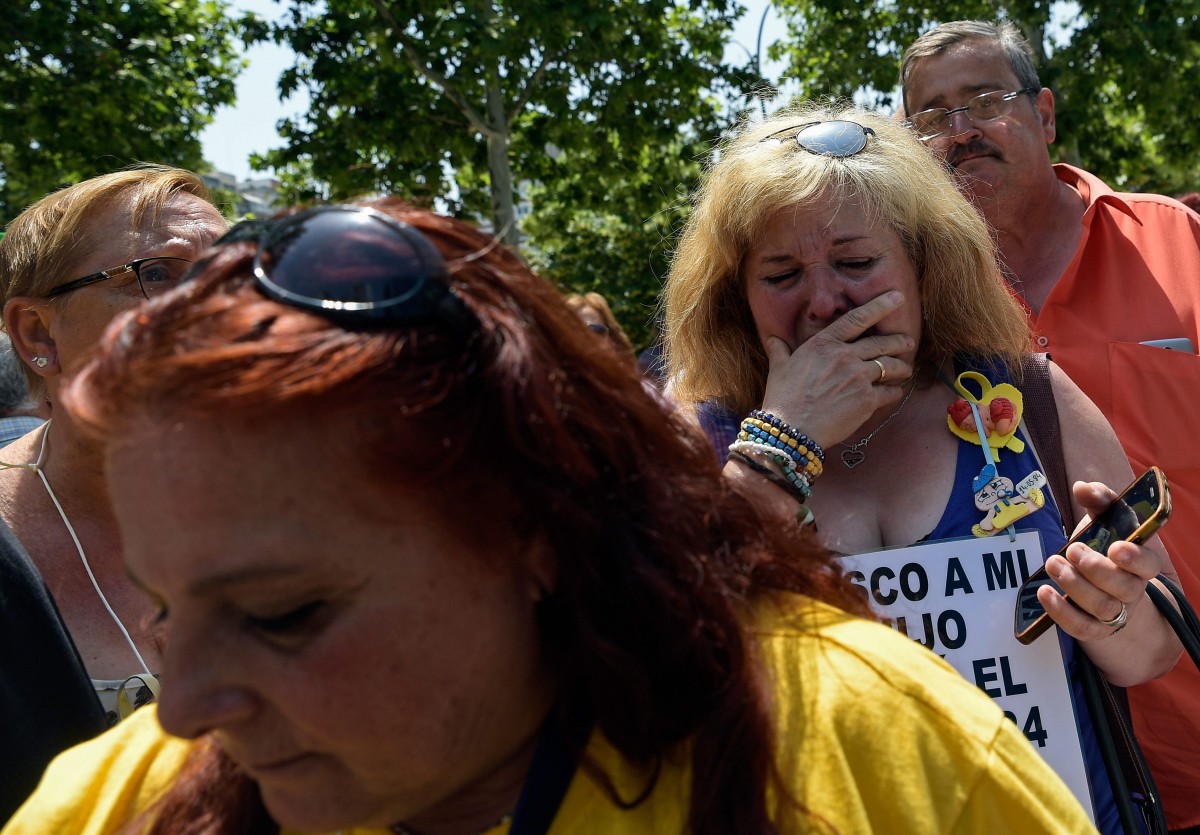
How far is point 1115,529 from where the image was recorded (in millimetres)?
1905

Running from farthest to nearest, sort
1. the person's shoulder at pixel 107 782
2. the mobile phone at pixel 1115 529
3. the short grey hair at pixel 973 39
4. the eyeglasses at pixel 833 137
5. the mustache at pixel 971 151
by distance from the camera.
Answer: the short grey hair at pixel 973 39
the mustache at pixel 971 151
the eyeglasses at pixel 833 137
the mobile phone at pixel 1115 529
the person's shoulder at pixel 107 782

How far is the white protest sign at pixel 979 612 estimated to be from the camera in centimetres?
197

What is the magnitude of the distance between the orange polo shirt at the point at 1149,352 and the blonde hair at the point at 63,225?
2.15m

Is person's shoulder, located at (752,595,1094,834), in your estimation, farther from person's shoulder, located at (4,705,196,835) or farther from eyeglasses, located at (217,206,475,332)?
person's shoulder, located at (4,705,196,835)

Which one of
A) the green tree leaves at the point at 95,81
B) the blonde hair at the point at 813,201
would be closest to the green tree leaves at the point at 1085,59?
the green tree leaves at the point at 95,81

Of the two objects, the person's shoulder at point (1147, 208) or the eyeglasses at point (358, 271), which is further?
the person's shoulder at point (1147, 208)

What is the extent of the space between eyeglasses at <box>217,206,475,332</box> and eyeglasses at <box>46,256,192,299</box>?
1273mm

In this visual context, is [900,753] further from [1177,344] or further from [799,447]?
[1177,344]

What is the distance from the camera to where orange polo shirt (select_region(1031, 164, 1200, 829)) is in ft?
7.70

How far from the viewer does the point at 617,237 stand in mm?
12789

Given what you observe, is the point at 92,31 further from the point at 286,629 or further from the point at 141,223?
the point at 286,629

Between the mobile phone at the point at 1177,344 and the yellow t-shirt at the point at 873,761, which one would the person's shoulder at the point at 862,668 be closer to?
the yellow t-shirt at the point at 873,761

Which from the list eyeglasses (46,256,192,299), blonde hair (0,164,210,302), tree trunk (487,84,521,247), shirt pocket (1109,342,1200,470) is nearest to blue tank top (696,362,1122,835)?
shirt pocket (1109,342,1200,470)

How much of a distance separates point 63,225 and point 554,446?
5.26 ft
